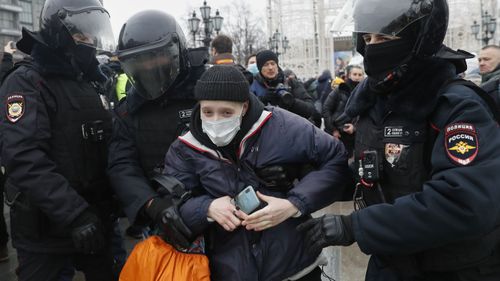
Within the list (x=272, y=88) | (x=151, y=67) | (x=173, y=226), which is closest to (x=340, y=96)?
(x=272, y=88)

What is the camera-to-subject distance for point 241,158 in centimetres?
202

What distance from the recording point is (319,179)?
1.98 meters

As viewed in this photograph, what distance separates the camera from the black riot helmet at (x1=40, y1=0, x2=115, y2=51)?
8.15 ft

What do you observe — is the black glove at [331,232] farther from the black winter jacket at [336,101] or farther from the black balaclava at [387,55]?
the black winter jacket at [336,101]

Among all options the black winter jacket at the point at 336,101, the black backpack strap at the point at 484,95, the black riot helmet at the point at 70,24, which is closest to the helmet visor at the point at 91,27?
the black riot helmet at the point at 70,24

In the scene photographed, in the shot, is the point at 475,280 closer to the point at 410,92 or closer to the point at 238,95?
the point at 410,92

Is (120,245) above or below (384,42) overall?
below

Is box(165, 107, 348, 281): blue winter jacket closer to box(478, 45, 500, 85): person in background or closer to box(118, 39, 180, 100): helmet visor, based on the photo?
box(118, 39, 180, 100): helmet visor

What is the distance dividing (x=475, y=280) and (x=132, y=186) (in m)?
1.68

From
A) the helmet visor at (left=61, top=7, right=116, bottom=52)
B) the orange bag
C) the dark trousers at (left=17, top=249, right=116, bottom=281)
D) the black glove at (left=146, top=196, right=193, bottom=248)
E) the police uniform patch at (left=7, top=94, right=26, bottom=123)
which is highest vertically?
the helmet visor at (left=61, top=7, right=116, bottom=52)

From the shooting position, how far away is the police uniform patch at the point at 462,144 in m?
1.47

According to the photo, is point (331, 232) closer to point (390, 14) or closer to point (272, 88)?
point (390, 14)

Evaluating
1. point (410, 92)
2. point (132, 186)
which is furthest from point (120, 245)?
point (410, 92)

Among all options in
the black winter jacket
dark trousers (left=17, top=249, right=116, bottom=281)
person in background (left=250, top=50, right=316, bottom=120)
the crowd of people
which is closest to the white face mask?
the crowd of people
